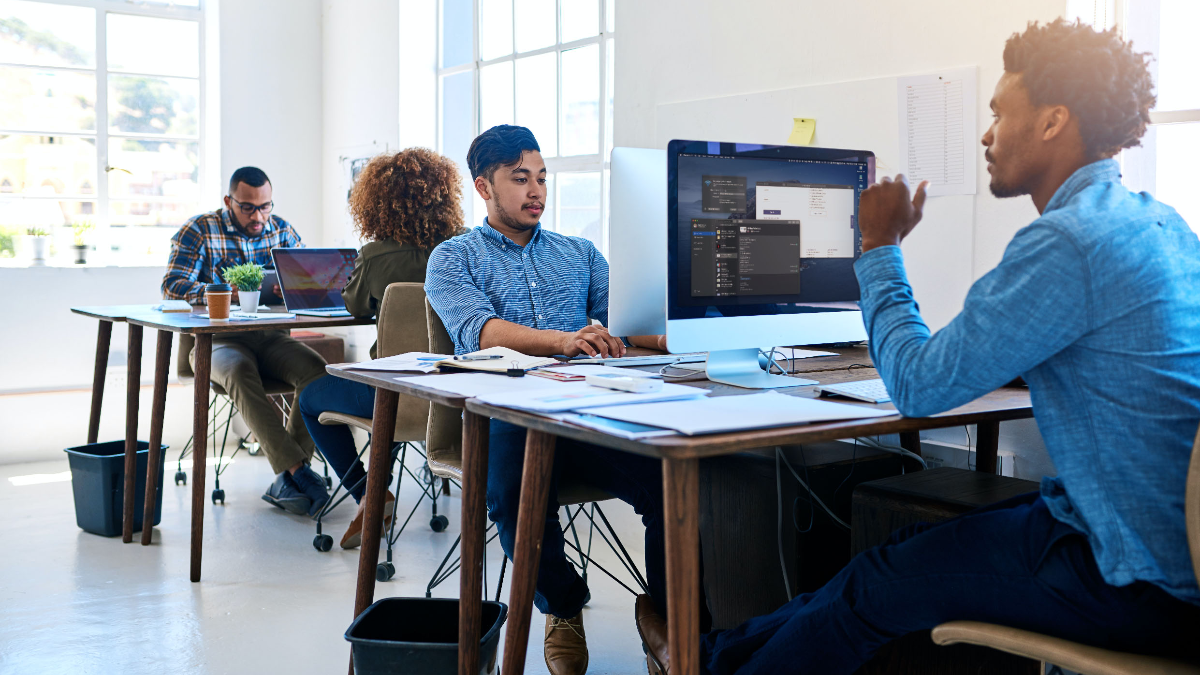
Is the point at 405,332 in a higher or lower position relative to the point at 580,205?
lower

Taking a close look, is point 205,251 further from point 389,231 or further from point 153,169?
point 153,169

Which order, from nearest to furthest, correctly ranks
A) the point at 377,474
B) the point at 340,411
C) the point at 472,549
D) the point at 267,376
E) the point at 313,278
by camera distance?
the point at 472,549 < the point at 377,474 < the point at 340,411 < the point at 313,278 < the point at 267,376

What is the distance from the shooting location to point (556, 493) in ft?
6.86

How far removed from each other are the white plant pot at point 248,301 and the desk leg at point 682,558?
8.47 feet

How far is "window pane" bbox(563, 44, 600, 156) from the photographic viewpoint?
4.04 meters

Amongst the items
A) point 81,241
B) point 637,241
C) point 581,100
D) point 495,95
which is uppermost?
point 495,95

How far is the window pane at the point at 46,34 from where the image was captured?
16.6ft

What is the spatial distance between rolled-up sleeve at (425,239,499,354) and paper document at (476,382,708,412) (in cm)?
68

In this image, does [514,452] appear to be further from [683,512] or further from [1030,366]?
[1030,366]

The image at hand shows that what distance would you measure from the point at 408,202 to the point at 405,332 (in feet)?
1.85

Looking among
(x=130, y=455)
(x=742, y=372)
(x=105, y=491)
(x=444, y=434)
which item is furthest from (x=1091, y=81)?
(x=105, y=491)

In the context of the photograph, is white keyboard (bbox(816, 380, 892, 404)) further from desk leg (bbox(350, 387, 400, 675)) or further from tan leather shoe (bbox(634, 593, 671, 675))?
desk leg (bbox(350, 387, 400, 675))

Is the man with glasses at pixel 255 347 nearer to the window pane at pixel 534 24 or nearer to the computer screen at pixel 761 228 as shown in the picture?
the window pane at pixel 534 24

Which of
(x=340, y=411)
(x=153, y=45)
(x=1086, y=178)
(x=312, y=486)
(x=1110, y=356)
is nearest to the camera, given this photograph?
(x=1110, y=356)
